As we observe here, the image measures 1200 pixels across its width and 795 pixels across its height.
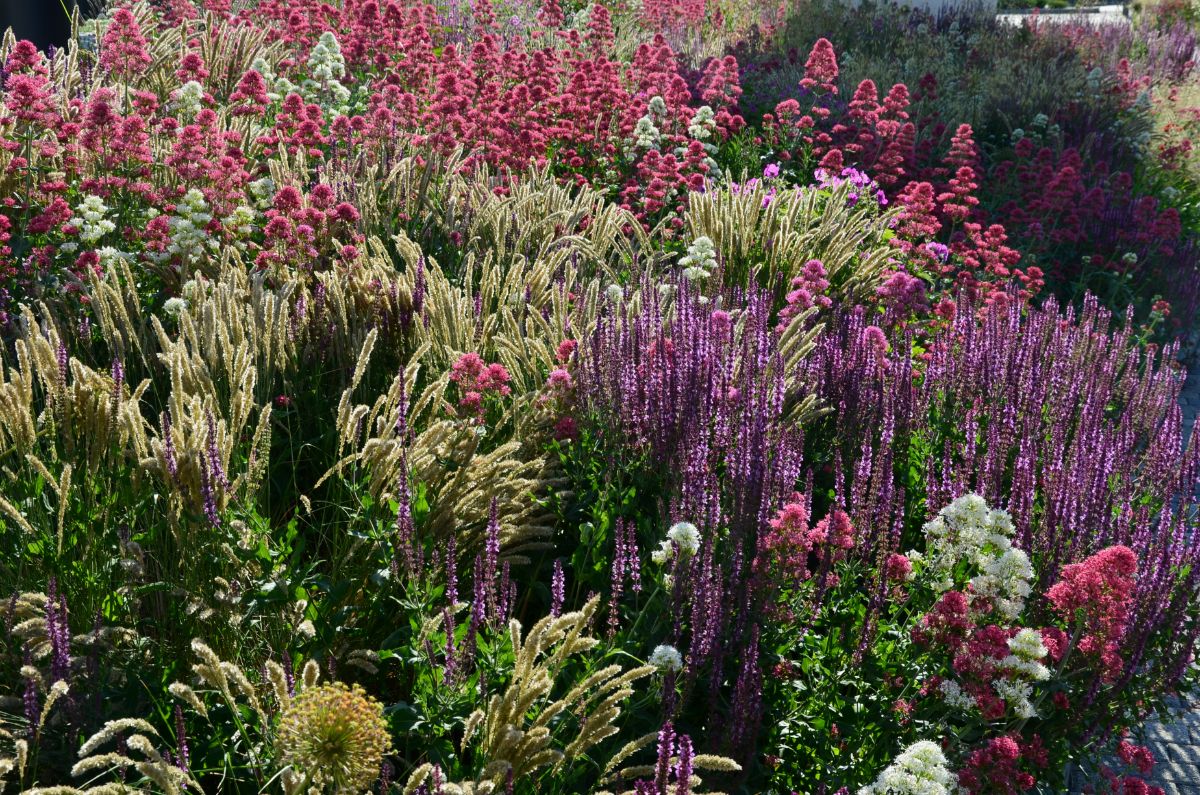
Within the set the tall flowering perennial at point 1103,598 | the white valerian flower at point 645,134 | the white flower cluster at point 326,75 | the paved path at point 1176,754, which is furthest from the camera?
the white valerian flower at point 645,134

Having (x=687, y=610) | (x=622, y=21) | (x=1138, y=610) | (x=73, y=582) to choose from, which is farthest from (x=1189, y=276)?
(x=622, y=21)

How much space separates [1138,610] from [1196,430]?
Result: 172 centimetres

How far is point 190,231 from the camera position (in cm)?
482

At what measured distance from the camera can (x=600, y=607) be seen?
3.40m

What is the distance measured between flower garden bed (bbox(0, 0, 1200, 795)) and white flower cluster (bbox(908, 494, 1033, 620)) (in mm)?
12

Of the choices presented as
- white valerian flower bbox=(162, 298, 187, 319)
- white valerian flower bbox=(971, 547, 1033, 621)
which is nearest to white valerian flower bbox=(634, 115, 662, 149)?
white valerian flower bbox=(162, 298, 187, 319)

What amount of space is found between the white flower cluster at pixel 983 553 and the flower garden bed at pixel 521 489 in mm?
12

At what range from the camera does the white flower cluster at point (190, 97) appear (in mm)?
6258

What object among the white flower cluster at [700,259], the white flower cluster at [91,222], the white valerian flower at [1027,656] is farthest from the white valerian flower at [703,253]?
the white valerian flower at [1027,656]

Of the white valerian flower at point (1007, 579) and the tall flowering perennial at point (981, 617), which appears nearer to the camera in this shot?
the tall flowering perennial at point (981, 617)

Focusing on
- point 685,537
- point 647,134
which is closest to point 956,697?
point 685,537

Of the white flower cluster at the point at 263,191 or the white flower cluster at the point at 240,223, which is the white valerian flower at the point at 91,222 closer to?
the white flower cluster at the point at 240,223

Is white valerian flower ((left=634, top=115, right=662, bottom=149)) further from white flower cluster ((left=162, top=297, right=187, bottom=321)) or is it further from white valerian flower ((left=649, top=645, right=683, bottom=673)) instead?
white valerian flower ((left=649, top=645, right=683, bottom=673))

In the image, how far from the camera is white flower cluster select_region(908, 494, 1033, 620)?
123 inches
